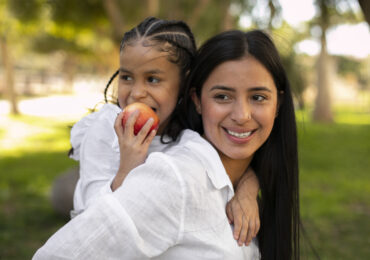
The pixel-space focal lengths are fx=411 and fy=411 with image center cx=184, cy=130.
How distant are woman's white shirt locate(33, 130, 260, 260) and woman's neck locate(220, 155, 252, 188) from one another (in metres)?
0.32

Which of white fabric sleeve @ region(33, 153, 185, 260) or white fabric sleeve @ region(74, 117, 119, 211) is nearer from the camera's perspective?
white fabric sleeve @ region(33, 153, 185, 260)

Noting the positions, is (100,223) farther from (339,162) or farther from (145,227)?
(339,162)

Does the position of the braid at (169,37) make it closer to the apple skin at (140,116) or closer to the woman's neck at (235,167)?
the apple skin at (140,116)

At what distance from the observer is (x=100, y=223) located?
1402 mm

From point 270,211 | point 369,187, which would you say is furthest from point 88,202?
point 369,187

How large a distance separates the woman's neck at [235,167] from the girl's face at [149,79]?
1.42ft

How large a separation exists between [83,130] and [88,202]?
55cm

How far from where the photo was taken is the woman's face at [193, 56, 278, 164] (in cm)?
183

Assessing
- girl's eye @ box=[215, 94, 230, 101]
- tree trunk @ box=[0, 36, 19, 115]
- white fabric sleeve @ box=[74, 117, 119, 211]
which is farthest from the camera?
tree trunk @ box=[0, 36, 19, 115]

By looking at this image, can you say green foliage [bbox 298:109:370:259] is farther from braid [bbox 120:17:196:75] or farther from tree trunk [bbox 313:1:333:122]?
tree trunk [bbox 313:1:333:122]

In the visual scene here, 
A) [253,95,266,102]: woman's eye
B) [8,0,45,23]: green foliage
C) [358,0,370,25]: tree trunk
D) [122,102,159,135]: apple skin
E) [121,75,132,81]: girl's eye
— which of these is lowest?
[122,102,159,135]: apple skin

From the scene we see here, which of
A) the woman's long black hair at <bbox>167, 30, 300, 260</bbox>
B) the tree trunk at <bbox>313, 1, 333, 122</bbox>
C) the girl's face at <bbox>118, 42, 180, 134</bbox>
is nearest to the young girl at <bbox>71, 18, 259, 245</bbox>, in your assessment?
the girl's face at <bbox>118, 42, 180, 134</bbox>

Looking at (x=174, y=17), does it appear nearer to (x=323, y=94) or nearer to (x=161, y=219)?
(x=161, y=219)

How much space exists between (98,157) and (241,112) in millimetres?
747
